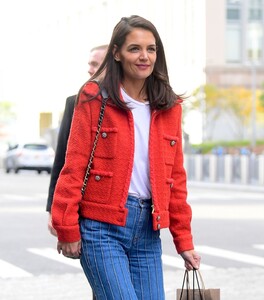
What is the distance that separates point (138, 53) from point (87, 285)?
618 cm

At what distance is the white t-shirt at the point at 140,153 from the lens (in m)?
4.96

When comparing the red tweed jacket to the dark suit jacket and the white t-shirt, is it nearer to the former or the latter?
the white t-shirt

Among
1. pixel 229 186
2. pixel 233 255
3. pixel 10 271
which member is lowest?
pixel 229 186

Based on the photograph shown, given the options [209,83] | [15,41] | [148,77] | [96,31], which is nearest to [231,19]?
[209,83]

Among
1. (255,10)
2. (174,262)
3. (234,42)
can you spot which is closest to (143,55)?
(174,262)

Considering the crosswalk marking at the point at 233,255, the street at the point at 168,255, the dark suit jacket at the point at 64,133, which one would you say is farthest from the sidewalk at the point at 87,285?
the dark suit jacket at the point at 64,133

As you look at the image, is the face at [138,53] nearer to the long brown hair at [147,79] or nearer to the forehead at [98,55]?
the long brown hair at [147,79]

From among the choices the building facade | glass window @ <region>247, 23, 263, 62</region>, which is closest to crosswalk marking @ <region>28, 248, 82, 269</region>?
the building facade

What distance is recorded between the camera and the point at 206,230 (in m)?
18.0

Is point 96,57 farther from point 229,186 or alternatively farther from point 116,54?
point 229,186

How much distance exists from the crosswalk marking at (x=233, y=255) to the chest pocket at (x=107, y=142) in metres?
8.29

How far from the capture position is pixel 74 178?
16.0 feet

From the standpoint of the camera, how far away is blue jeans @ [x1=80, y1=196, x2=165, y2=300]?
4.79 meters

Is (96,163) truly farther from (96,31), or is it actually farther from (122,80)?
(96,31)
